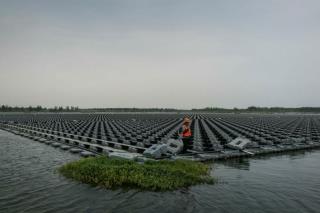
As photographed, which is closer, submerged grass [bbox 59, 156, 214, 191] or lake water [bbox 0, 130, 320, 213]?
lake water [bbox 0, 130, 320, 213]

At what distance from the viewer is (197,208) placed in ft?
31.5

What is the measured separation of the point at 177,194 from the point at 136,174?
215 centimetres

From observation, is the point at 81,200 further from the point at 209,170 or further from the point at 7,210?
the point at 209,170

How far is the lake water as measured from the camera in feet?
31.6

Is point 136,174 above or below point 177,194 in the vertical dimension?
above

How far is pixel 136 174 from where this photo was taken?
1227 cm

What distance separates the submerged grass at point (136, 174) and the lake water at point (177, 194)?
1.61 feet

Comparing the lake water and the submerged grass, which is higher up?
the submerged grass

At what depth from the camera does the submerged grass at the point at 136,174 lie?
11805 mm

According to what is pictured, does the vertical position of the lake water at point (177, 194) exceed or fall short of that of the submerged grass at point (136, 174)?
it falls short

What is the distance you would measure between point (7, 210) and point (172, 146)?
36.1 feet

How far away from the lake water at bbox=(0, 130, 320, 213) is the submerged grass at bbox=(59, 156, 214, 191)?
0.49 m

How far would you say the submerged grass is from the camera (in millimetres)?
11805

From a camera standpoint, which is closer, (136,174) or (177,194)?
(177,194)
